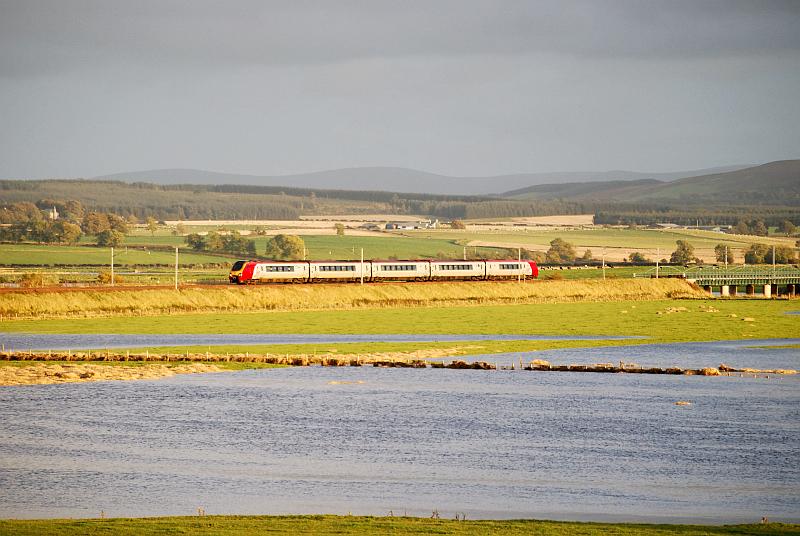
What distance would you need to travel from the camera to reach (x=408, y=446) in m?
46.0

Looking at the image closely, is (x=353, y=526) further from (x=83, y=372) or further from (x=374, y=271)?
(x=374, y=271)

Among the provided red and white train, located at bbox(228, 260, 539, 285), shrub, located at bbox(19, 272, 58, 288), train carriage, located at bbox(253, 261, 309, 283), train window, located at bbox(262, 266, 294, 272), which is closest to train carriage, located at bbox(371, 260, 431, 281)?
red and white train, located at bbox(228, 260, 539, 285)

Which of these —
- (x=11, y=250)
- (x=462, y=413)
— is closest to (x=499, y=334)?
(x=462, y=413)

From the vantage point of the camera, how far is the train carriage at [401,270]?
447 feet

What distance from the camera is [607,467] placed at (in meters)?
42.3

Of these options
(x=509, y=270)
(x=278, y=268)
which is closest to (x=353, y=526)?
(x=278, y=268)

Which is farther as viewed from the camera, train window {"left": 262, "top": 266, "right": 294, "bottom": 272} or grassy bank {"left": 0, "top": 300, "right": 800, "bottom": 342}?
train window {"left": 262, "top": 266, "right": 294, "bottom": 272}

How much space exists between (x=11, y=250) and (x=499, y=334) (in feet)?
406

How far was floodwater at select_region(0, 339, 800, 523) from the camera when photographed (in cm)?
3669

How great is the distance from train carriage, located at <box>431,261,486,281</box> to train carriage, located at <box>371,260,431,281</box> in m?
1.55

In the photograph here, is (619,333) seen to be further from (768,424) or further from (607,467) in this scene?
A: (607,467)

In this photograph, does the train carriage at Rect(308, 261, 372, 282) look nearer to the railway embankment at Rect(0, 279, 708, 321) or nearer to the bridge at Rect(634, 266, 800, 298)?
the railway embankment at Rect(0, 279, 708, 321)

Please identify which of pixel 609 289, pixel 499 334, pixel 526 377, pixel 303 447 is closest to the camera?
pixel 303 447

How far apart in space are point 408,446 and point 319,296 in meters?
76.5
